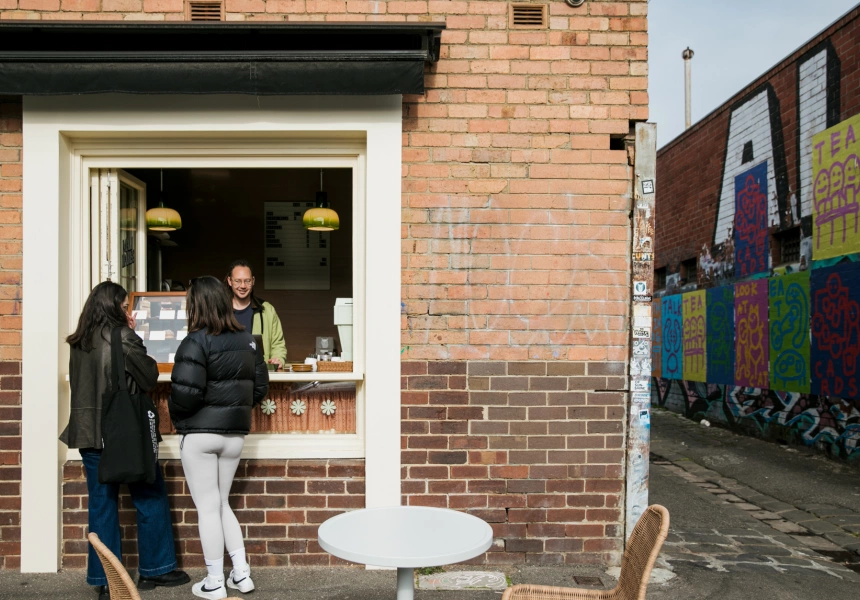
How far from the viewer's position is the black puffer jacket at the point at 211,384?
412 cm

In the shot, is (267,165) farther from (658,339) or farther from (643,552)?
(658,339)

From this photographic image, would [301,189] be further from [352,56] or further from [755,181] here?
[755,181]

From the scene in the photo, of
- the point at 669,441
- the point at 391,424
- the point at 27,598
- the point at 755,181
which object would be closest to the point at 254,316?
the point at 391,424

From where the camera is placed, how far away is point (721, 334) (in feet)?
41.6

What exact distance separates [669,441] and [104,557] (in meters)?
10.3

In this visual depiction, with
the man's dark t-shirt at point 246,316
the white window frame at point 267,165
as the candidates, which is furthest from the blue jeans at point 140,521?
the man's dark t-shirt at point 246,316

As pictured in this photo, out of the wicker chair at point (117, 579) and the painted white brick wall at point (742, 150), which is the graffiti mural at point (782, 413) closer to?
the painted white brick wall at point (742, 150)

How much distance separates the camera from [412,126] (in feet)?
16.0

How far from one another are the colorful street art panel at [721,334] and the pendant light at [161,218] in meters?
9.48

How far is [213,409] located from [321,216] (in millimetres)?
2771

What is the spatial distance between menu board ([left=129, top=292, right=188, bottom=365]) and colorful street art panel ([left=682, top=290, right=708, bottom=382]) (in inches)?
414

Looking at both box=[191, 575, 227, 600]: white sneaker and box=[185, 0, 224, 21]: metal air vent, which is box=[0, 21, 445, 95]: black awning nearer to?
box=[185, 0, 224, 21]: metal air vent

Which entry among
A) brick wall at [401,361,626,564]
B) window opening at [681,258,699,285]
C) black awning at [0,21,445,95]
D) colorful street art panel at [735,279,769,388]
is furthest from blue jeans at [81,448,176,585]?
window opening at [681,258,699,285]

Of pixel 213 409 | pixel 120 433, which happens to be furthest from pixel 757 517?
pixel 120 433
